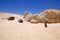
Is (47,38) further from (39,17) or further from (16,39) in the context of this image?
(39,17)

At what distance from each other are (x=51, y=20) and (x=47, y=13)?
1.14 m

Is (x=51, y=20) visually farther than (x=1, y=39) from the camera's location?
Yes

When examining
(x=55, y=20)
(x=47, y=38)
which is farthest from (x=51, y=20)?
(x=47, y=38)

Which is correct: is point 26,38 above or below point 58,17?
below

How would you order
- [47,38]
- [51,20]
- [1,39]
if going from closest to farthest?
[1,39] → [47,38] → [51,20]

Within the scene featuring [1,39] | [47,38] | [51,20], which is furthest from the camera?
[51,20]

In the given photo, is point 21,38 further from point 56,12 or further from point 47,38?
point 56,12

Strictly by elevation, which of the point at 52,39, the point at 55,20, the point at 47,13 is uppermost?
the point at 47,13

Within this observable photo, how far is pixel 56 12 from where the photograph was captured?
15.6m

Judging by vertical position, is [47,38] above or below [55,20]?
below

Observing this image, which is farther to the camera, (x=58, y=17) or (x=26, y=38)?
(x=58, y=17)

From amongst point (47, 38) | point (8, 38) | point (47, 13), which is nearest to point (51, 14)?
point (47, 13)

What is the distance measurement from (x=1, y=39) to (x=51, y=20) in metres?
10.6

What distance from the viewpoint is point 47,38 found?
6.32 metres
